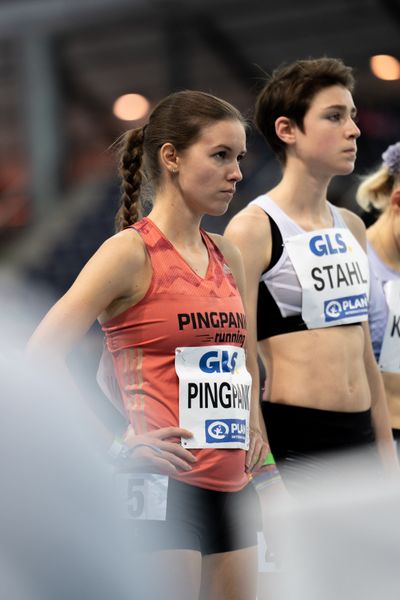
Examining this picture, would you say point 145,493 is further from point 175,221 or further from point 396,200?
point 396,200

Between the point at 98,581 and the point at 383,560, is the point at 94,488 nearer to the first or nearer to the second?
the point at 98,581

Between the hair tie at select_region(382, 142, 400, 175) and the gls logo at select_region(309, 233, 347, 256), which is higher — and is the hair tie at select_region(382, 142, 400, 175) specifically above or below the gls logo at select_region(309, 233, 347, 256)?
above

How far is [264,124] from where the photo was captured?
9.86 feet

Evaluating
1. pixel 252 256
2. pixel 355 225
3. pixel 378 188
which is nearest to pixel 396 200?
pixel 378 188

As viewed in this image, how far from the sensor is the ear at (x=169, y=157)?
2.35m

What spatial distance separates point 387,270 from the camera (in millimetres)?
3361

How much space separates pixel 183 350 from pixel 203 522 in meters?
0.35

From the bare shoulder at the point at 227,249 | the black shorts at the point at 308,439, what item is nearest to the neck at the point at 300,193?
the bare shoulder at the point at 227,249

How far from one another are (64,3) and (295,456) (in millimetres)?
9882

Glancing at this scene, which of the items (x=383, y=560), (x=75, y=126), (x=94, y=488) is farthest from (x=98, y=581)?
(x=75, y=126)

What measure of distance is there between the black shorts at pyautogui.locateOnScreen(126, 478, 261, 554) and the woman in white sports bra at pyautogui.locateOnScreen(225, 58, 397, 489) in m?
0.51

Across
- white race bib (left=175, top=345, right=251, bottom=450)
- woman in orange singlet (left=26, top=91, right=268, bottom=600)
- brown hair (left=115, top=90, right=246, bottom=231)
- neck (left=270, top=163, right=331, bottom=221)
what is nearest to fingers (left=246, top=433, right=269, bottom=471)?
woman in orange singlet (left=26, top=91, right=268, bottom=600)

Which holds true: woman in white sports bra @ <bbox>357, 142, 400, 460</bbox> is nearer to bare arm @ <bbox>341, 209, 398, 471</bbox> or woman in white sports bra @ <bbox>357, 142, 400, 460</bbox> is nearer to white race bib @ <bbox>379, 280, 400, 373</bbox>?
white race bib @ <bbox>379, 280, 400, 373</bbox>

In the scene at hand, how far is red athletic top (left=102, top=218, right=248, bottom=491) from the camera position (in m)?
2.21
